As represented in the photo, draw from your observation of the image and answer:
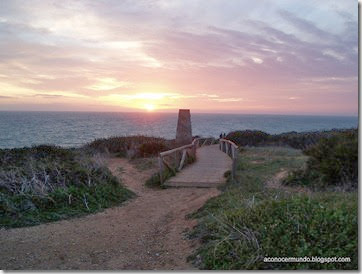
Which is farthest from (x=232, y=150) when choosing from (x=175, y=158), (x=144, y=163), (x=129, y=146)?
(x=129, y=146)

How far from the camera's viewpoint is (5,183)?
7.65m

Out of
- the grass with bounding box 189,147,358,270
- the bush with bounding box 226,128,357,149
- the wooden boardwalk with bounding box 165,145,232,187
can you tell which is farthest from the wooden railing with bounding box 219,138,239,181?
the bush with bounding box 226,128,357,149

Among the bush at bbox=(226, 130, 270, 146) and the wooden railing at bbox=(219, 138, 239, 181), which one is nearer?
the wooden railing at bbox=(219, 138, 239, 181)

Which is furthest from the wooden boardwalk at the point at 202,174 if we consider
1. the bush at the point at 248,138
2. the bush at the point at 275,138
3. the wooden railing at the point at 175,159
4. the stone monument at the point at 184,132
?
the bush at the point at 248,138

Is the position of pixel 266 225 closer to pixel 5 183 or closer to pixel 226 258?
pixel 226 258

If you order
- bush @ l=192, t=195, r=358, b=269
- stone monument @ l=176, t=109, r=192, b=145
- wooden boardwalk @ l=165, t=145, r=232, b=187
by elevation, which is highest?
stone monument @ l=176, t=109, r=192, b=145

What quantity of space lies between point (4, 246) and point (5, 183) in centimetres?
233

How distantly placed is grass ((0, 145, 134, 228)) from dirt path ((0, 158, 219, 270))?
352 millimetres

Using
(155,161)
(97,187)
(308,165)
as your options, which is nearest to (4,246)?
(97,187)

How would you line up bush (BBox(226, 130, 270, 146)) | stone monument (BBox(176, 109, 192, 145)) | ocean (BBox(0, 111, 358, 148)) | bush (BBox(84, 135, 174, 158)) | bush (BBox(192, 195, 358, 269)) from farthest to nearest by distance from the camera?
ocean (BBox(0, 111, 358, 148))
bush (BBox(226, 130, 270, 146))
bush (BBox(84, 135, 174, 158))
stone monument (BBox(176, 109, 192, 145))
bush (BBox(192, 195, 358, 269))

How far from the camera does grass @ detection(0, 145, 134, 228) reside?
6961 mm

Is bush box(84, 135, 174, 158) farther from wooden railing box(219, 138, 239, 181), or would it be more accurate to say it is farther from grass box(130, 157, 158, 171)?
wooden railing box(219, 138, 239, 181)

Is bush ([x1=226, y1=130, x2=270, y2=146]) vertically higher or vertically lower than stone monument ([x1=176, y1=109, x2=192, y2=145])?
lower

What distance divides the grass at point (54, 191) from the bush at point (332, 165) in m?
4.31
